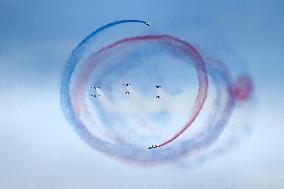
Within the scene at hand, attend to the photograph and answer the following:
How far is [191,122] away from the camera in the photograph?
71.4 feet

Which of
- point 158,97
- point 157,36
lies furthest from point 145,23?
point 158,97

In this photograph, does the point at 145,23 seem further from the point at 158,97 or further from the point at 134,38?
the point at 158,97

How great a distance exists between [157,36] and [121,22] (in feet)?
3.07

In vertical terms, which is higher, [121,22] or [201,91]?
[121,22]

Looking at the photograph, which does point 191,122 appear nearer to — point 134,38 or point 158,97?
point 158,97

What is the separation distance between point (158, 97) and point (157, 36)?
1475mm

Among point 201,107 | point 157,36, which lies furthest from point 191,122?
point 157,36

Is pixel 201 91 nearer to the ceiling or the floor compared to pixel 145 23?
nearer to the floor

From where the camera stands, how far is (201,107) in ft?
71.3

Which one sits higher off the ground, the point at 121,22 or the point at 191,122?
the point at 121,22

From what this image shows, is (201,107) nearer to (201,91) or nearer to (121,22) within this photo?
(201,91)

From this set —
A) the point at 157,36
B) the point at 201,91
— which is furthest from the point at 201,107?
the point at 157,36

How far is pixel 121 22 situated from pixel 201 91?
8.38ft

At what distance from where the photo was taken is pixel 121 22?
21.4 m
